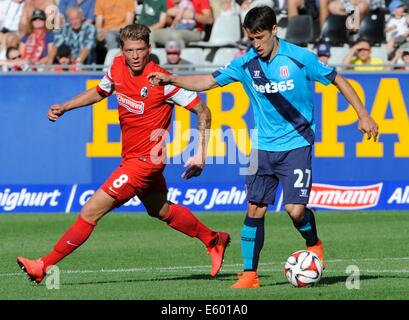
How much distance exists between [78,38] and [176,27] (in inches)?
78.4

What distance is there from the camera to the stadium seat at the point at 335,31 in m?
20.9

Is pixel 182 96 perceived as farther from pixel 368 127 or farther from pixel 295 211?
pixel 368 127

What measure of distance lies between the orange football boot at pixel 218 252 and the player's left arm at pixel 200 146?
98 centimetres

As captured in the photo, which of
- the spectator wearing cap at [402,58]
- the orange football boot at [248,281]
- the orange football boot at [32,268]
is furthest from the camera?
the spectator wearing cap at [402,58]

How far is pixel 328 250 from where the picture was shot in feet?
45.9

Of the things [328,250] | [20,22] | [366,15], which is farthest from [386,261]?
[20,22]

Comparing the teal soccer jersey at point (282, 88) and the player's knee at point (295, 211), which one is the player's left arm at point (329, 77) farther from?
the player's knee at point (295, 211)

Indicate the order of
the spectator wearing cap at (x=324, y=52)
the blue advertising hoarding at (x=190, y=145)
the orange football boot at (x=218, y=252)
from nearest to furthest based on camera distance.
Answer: the orange football boot at (x=218, y=252) → the blue advertising hoarding at (x=190, y=145) → the spectator wearing cap at (x=324, y=52)

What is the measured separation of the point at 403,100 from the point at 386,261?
654cm

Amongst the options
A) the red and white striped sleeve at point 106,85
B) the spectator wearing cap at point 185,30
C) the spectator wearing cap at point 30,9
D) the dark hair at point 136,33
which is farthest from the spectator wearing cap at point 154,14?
the dark hair at point 136,33

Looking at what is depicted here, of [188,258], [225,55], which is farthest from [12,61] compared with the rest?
[188,258]

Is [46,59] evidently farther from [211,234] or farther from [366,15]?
[211,234]

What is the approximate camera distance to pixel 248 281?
10461 millimetres

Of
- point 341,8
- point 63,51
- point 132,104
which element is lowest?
point 63,51
